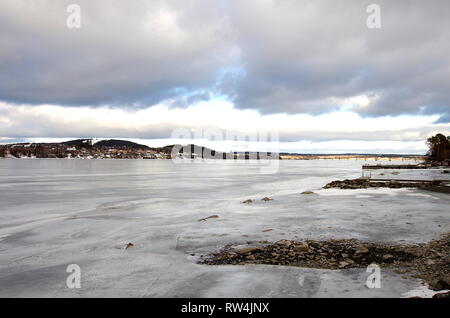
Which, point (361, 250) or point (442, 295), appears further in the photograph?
point (361, 250)

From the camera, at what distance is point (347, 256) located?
357 inches

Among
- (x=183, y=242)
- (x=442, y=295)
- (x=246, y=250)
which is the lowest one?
(x=183, y=242)

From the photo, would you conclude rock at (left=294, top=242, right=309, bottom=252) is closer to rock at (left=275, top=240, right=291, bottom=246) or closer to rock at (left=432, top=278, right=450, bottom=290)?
rock at (left=275, top=240, right=291, bottom=246)

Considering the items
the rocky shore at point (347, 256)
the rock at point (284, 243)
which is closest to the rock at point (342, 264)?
the rocky shore at point (347, 256)

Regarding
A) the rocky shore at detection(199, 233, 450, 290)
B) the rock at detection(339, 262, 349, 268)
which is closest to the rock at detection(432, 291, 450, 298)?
the rocky shore at detection(199, 233, 450, 290)

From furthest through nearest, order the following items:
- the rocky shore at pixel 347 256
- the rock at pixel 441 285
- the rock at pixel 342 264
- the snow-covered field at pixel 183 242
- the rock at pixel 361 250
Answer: the rock at pixel 361 250
the rock at pixel 342 264
the rocky shore at pixel 347 256
the snow-covered field at pixel 183 242
the rock at pixel 441 285

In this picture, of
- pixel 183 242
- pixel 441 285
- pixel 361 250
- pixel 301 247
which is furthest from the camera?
pixel 183 242

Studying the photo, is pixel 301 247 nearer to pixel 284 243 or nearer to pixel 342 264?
pixel 284 243

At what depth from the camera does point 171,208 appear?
20.9m

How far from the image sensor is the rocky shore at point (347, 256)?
8.05 metres
